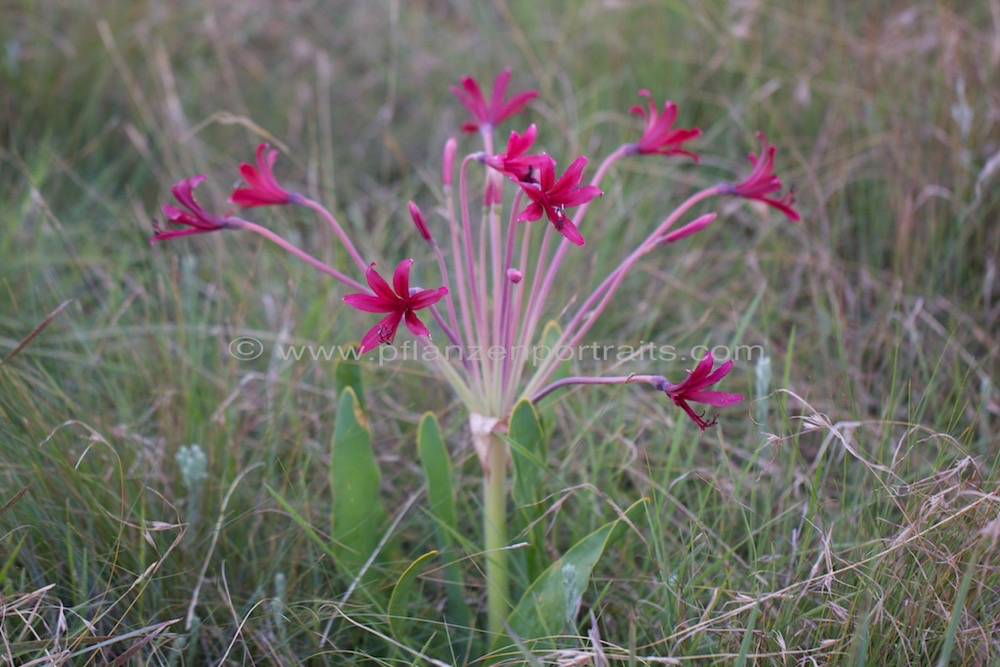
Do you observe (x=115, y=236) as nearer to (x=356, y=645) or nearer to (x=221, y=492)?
(x=221, y=492)

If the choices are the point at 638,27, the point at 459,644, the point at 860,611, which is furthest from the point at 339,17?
the point at 860,611

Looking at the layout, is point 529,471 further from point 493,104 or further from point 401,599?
point 493,104

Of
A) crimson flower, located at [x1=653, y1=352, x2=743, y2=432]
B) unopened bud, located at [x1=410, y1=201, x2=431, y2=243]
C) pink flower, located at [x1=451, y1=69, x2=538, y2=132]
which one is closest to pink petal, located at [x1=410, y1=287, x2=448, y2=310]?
unopened bud, located at [x1=410, y1=201, x2=431, y2=243]

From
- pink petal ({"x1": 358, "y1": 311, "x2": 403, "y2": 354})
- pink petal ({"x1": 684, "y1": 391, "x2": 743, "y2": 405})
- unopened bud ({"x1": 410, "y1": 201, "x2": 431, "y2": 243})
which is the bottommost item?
pink petal ({"x1": 684, "y1": 391, "x2": 743, "y2": 405})

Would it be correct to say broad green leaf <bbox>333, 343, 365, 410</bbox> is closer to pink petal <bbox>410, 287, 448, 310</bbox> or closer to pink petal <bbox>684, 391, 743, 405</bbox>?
pink petal <bbox>410, 287, 448, 310</bbox>

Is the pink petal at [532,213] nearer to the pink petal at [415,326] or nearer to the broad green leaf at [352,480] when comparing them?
the pink petal at [415,326]

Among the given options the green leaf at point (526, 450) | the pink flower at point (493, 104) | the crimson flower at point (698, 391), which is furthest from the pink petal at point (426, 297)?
the pink flower at point (493, 104)
